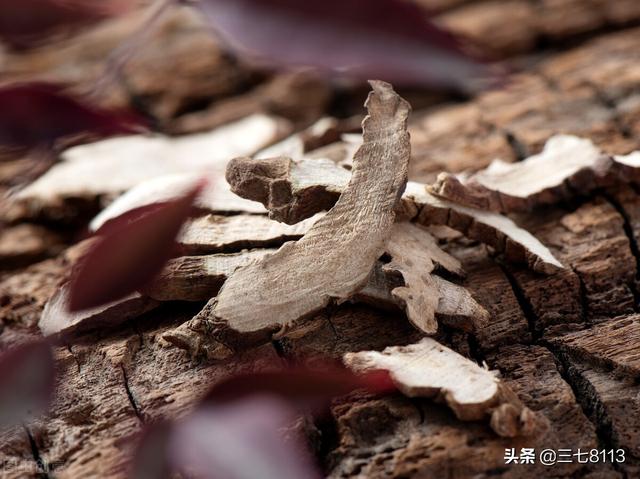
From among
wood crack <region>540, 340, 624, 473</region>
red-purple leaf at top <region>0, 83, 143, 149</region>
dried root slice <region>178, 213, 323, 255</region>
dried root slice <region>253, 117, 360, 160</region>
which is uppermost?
dried root slice <region>253, 117, 360, 160</region>

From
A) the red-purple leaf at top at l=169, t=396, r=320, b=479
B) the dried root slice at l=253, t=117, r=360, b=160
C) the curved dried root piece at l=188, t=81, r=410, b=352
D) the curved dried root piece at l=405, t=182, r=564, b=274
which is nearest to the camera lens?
the red-purple leaf at top at l=169, t=396, r=320, b=479

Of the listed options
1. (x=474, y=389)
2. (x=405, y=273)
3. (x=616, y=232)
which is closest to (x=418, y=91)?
(x=616, y=232)

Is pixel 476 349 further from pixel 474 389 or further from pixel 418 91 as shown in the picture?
pixel 418 91

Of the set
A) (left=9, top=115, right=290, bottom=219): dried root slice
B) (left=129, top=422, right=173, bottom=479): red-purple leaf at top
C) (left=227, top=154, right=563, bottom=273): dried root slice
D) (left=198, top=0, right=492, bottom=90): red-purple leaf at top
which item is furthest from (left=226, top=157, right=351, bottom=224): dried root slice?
(left=9, top=115, right=290, bottom=219): dried root slice

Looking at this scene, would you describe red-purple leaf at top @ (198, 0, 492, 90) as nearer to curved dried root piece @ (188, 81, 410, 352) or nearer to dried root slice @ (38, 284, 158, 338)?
curved dried root piece @ (188, 81, 410, 352)

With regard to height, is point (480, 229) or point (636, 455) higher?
point (480, 229)

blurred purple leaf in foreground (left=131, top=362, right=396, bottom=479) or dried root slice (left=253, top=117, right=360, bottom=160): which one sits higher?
dried root slice (left=253, top=117, right=360, bottom=160)

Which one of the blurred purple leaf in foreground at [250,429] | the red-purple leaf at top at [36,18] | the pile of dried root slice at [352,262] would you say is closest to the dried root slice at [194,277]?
the pile of dried root slice at [352,262]
